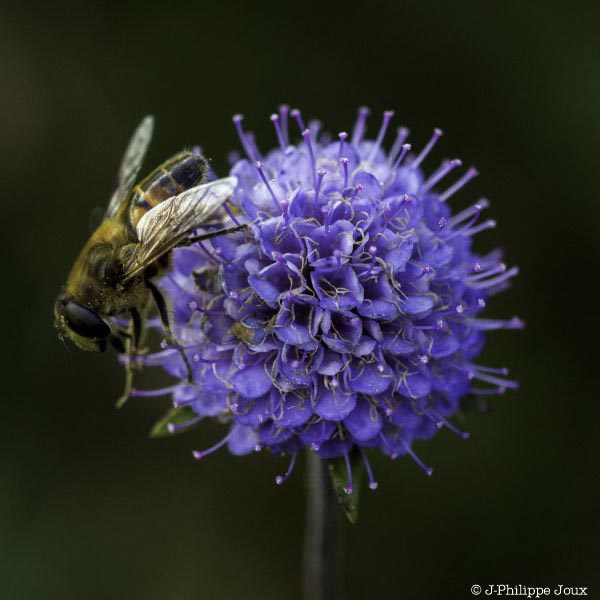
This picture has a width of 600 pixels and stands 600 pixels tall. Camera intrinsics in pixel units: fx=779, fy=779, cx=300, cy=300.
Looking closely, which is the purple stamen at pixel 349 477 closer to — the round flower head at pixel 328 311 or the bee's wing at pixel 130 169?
the round flower head at pixel 328 311

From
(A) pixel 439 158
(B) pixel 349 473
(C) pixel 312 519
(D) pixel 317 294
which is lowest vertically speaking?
(C) pixel 312 519

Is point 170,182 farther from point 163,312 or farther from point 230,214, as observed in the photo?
point 163,312

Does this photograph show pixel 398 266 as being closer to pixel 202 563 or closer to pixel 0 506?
pixel 202 563

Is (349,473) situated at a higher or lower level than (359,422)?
lower

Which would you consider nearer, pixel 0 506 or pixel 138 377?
pixel 0 506

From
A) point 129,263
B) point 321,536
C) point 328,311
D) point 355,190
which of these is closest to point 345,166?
point 355,190

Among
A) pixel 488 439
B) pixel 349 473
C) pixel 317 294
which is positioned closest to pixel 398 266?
pixel 317 294

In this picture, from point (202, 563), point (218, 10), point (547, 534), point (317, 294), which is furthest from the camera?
point (218, 10)
